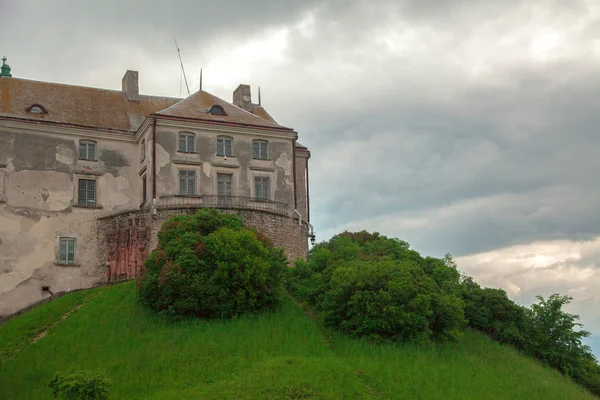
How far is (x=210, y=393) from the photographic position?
3041cm

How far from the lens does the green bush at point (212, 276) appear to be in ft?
129

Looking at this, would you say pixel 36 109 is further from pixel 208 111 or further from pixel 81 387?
pixel 81 387

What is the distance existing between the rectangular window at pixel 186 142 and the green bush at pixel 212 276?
373 inches

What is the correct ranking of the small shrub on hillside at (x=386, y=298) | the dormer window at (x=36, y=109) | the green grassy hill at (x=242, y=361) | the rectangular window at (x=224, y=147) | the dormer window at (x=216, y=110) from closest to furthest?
1. the green grassy hill at (x=242, y=361)
2. the small shrub on hillside at (x=386, y=298)
3. the dormer window at (x=36, y=109)
4. the rectangular window at (x=224, y=147)
5. the dormer window at (x=216, y=110)

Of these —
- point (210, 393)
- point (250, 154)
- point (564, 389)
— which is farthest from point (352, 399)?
point (250, 154)

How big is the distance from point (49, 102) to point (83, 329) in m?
19.3

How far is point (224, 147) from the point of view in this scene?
51344 millimetres

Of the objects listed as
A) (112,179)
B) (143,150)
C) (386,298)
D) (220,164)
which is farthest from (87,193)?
(386,298)

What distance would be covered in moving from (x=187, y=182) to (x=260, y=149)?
5.12 m

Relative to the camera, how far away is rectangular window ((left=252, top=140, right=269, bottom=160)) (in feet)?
171

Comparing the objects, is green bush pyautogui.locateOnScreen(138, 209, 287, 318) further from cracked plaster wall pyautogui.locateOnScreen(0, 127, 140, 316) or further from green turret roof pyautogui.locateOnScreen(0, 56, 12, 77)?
green turret roof pyautogui.locateOnScreen(0, 56, 12, 77)

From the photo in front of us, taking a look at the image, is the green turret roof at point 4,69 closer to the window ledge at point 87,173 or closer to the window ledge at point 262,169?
the window ledge at point 87,173

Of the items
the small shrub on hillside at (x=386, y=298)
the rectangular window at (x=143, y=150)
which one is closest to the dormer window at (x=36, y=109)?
the rectangular window at (x=143, y=150)

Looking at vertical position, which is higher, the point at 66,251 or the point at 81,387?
the point at 66,251
